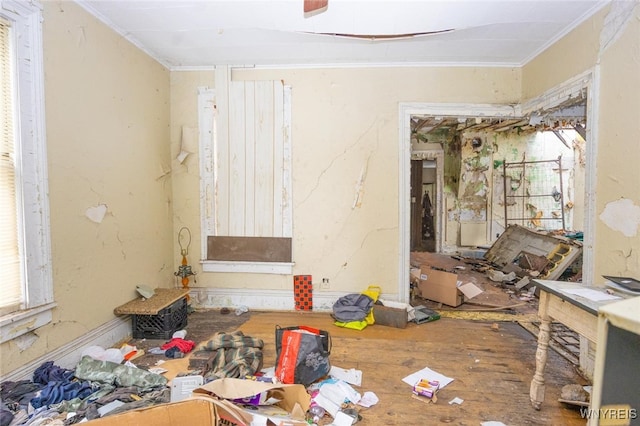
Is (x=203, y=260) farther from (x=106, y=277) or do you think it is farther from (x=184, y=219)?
(x=106, y=277)

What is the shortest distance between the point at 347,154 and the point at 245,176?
47.6 inches

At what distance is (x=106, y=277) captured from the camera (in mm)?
2537

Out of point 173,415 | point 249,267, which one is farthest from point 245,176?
point 173,415

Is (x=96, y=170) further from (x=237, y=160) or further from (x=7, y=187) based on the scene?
(x=237, y=160)

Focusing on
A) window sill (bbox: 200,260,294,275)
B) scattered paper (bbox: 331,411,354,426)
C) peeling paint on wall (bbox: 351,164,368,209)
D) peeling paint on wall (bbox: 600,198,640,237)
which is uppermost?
peeling paint on wall (bbox: 351,164,368,209)

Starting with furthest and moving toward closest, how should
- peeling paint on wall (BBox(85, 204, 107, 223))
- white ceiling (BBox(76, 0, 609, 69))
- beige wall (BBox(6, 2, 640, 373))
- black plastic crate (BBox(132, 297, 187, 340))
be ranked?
1. black plastic crate (BBox(132, 297, 187, 340))
2. peeling paint on wall (BBox(85, 204, 107, 223))
3. white ceiling (BBox(76, 0, 609, 69))
4. beige wall (BBox(6, 2, 640, 373))

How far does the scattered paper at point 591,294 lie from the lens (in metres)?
1.57

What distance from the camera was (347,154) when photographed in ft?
11.1

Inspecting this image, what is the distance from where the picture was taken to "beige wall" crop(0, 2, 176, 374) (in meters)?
2.10

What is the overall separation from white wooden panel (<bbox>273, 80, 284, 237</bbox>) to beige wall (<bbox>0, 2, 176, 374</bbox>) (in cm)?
126

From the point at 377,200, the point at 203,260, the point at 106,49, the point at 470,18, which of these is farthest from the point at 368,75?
the point at 203,260

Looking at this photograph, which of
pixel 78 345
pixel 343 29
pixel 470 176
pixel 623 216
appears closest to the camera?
pixel 623 216

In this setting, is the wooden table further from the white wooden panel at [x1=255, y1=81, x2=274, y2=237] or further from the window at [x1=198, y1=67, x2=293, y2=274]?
the white wooden panel at [x1=255, y1=81, x2=274, y2=237]

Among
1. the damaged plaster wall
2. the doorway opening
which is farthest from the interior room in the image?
the doorway opening
